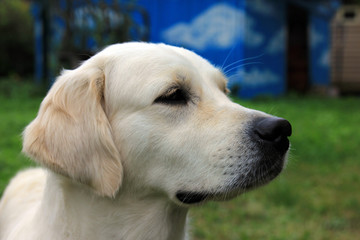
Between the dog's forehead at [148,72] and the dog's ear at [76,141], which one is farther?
the dog's forehead at [148,72]

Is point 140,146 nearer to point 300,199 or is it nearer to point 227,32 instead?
point 300,199

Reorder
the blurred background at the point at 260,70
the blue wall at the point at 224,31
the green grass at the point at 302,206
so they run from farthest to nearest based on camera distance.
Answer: the blue wall at the point at 224,31 → the blurred background at the point at 260,70 → the green grass at the point at 302,206

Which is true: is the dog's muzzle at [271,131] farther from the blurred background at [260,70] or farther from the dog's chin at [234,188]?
the blurred background at [260,70]

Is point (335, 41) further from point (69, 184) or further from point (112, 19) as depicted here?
point (69, 184)

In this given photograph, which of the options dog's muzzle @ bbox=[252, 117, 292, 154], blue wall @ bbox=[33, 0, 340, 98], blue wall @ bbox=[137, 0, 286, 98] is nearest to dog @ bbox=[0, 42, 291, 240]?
dog's muzzle @ bbox=[252, 117, 292, 154]

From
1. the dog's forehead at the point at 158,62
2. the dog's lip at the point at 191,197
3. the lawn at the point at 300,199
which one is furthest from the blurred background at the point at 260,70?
the dog's lip at the point at 191,197

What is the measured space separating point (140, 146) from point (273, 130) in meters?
0.66

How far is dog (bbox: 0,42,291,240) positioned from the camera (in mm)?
2268

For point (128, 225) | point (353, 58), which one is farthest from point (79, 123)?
point (353, 58)

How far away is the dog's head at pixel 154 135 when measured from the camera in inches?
89.0

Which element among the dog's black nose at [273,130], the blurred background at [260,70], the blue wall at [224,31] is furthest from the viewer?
the blue wall at [224,31]

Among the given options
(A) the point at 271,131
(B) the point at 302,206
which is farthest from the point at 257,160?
(B) the point at 302,206

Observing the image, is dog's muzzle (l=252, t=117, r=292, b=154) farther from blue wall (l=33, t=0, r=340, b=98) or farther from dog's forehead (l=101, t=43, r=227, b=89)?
blue wall (l=33, t=0, r=340, b=98)

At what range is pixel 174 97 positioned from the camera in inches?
95.2
